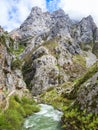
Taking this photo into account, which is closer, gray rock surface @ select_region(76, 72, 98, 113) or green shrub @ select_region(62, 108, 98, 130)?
green shrub @ select_region(62, 108, 98, 130)

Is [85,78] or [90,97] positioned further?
[85,78]

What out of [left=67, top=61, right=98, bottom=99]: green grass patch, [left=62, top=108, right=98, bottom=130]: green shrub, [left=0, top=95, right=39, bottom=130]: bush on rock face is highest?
[left=67, top=61, right=98, bottom=99]: green grass patch

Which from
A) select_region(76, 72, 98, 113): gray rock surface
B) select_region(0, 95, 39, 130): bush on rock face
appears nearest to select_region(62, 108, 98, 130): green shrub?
select_region(76, 72, 98, 113): gray rock surface

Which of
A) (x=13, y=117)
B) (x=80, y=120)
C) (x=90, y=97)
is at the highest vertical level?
(x=90, y=97)

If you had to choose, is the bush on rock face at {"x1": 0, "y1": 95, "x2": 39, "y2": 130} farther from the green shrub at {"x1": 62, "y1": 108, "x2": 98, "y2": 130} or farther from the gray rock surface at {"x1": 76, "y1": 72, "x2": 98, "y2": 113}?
the gray rock surface at {"x1": 76, "y1": 72, "x2": 98, "y2": 113}

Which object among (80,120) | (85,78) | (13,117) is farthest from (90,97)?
(85,78)

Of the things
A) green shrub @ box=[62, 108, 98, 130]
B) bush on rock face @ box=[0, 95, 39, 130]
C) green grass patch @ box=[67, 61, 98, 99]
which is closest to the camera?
green shrub @ box=[62, 108, 98, 130]

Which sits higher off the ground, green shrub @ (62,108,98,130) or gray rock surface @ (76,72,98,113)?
gray rock surface @ (76,72,98,113)

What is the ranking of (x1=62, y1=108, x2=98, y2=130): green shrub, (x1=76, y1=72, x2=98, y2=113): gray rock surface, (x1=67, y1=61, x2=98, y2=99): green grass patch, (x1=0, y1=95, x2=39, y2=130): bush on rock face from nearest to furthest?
(x1=62, y1=108, x2=98, y2=130): green shrub → (x1=0, y1=95, x2=39, y2=130): bush on rock face → (x1=76, y1=72, x2=98, y2=113): gray rock surface → (x1=67, y1=61, x2=98, y2=99): green grass patch

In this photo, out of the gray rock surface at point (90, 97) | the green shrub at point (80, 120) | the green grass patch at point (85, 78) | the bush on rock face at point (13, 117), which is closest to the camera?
the green shrub at point (80, 120)

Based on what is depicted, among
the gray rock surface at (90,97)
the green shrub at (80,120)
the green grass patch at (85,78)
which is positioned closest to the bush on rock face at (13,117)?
the green shrub at (80,120)

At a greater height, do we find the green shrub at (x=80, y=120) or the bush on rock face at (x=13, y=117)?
the bush on rock face at (x=13, y=117)

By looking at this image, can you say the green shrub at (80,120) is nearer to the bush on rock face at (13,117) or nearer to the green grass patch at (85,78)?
the bush on rock face at (13,117)

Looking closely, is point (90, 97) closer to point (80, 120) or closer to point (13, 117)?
point (80, 120)
